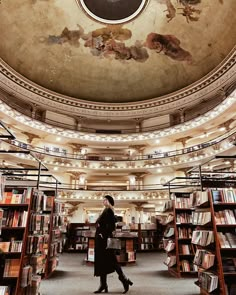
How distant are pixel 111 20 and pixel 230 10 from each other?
8705mm

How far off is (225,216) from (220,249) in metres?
0.58

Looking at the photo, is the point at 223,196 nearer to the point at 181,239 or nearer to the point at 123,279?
the point at 123,279

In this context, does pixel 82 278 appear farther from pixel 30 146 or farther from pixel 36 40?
pixel 36 40

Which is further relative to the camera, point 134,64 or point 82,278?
point 134,64

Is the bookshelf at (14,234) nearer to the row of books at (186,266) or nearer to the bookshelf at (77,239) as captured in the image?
the row of books at (186,266)

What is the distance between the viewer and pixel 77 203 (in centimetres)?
2080

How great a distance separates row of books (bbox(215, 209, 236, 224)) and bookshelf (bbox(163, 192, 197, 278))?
70.8 inches

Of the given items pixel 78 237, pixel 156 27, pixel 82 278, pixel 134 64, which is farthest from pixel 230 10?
pixel 82 278

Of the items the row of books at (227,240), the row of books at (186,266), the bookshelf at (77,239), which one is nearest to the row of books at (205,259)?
the row of books at (227,240)

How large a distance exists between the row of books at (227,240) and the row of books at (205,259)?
0.27m

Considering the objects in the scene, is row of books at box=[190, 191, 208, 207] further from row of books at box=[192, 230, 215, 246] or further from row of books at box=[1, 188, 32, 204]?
row of books at box=[1, 188, 32, 204]

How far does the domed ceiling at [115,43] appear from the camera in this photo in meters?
18.8

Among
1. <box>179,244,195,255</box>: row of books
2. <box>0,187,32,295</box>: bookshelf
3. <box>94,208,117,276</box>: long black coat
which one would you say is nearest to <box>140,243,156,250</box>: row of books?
<box>179,244,195,255</box>: row of books

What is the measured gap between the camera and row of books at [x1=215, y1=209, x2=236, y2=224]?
4.49 meters
